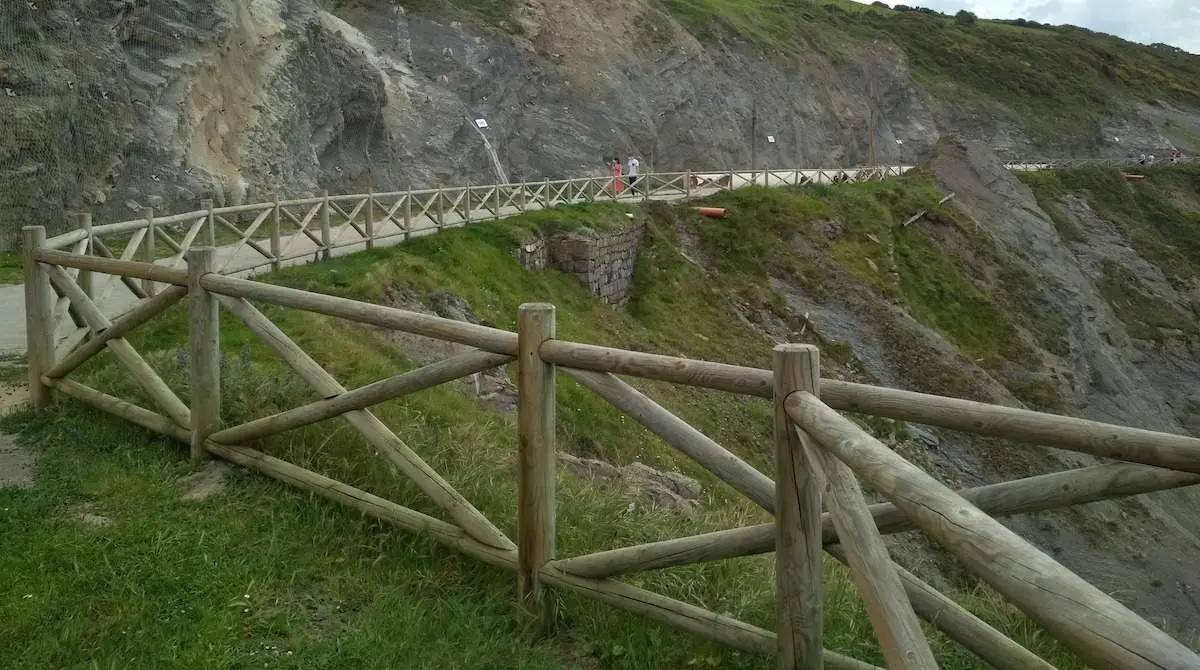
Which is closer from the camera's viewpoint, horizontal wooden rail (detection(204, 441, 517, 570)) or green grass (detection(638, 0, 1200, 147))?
horizontal wooden rail (detection(204, 441, 517, 570))

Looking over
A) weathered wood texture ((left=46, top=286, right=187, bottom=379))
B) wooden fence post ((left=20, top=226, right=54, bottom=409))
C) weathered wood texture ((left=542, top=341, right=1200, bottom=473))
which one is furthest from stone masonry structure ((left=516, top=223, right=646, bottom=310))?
weathered wood texture ((left=542, top=341, right=1200, bottom=473))

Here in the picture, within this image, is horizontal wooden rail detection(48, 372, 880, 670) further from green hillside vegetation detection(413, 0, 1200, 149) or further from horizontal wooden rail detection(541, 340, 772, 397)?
green hillside vegetation detection(413, 0, 1200, 149)

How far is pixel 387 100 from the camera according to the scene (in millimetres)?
30484

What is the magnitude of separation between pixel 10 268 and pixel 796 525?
14496 millimetres

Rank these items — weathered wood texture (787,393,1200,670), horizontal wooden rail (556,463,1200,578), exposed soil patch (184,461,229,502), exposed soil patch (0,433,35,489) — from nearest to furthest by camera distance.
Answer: weathered wood texture (787,393,1200,670)
horizontal wooden rail (556,463,1200,578)
exposed soil patch (184,461,229,502)
exposed soil patch (0,433,35,489)

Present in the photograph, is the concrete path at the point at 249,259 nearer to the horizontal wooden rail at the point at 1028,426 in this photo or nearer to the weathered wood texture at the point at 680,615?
the weathered wood texture at the point at 680,615

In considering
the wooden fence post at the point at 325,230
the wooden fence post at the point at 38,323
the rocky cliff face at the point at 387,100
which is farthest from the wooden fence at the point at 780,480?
the rocky cliff face at the point at 387,100

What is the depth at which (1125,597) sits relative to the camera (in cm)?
1552

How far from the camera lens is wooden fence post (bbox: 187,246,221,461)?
5.73m

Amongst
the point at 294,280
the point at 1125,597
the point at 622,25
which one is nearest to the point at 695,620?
the point at 294,280

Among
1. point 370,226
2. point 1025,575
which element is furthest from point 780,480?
point 370,226

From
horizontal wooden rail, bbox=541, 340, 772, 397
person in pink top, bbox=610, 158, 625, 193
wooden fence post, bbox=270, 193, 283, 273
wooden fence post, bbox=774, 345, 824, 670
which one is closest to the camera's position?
wooden fence post, bbox=774, 345, 824, 670

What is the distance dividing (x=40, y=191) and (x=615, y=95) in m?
27.3

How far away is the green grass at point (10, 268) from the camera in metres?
13.4
